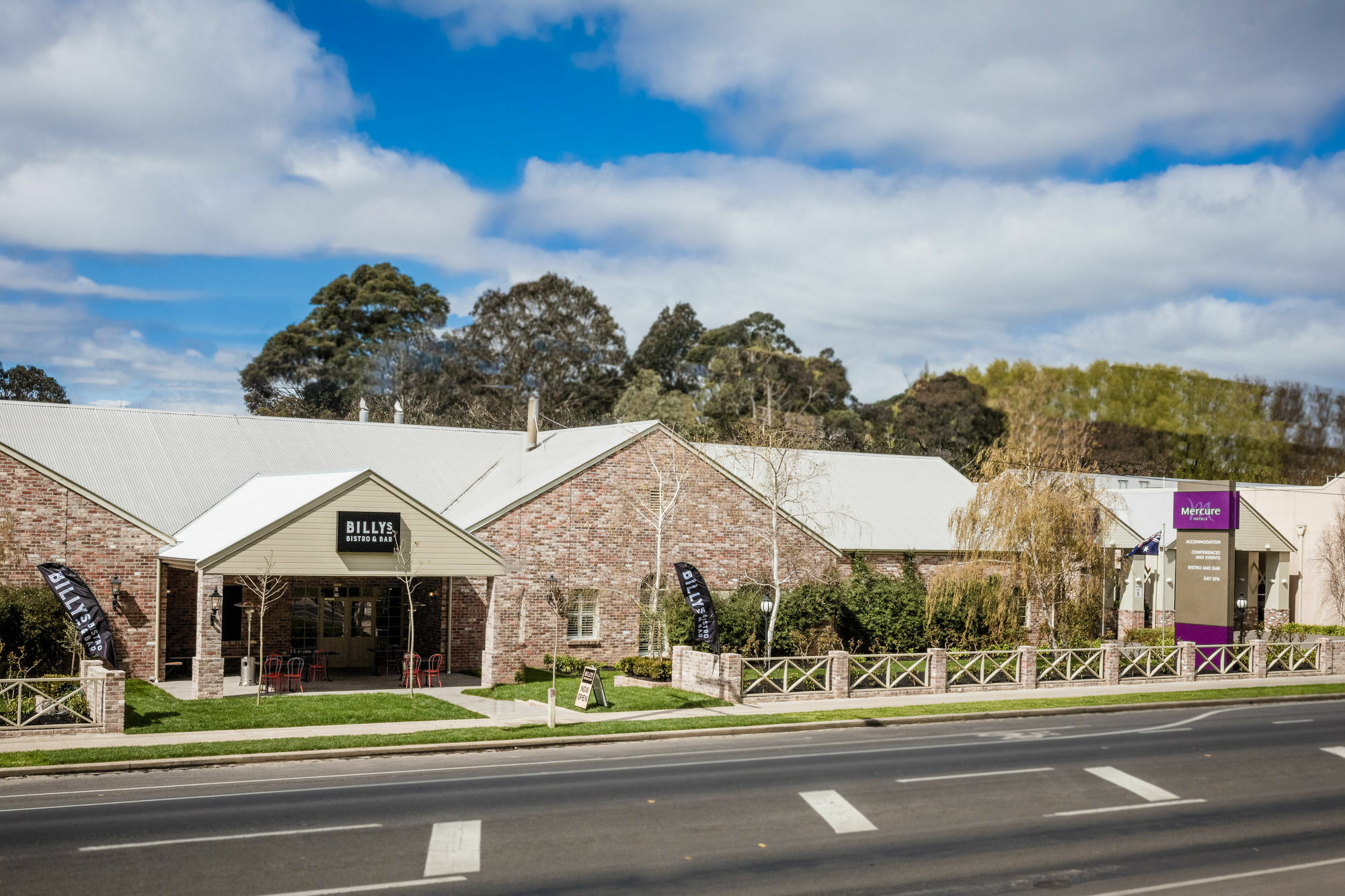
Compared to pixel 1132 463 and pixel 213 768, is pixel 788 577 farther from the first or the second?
pixel 1132 463

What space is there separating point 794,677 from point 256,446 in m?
18.1

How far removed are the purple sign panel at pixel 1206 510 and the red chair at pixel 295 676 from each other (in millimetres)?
27014

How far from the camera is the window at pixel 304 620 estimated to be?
31.9 m

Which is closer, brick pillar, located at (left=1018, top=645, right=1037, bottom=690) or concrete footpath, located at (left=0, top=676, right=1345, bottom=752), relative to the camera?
concrete footpath, located at (left=0, top=676, right=1345, bottom=752)

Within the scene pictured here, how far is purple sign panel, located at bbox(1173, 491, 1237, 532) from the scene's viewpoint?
121ft

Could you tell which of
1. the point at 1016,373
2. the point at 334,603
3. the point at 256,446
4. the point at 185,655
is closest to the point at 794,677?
the point at 334,603

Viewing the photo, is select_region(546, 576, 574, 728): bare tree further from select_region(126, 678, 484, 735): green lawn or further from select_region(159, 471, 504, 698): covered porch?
select_region(126, 678, 484, 735): green lawn

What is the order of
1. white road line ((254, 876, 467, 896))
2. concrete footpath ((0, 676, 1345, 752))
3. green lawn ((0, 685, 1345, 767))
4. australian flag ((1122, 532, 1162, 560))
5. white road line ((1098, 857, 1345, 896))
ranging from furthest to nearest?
australian flag ((1122, 532, 1162, 560))
concrete footpath ((0, 676, 1345, 752))
green lawn ((0, 685, 1345, 767))
white road line ((1098, 857, 1345, 896))
white road line ((254, 876, 467, 896))

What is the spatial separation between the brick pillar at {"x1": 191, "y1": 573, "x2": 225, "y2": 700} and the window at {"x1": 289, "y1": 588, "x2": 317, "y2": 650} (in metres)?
5.47

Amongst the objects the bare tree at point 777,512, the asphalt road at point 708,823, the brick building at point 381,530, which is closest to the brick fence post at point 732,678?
the bare tree at point 777,512

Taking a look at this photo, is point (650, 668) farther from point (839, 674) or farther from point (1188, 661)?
point (1188, 661)

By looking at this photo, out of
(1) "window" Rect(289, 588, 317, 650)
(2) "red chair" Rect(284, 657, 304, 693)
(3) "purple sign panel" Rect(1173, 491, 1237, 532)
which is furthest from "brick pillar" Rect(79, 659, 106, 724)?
(3) "purple sign panel" Rect(1173, 491, 1237, 532)

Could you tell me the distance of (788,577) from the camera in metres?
34.7

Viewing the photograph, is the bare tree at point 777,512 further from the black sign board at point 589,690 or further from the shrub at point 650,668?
the black sign board at point 589,690
